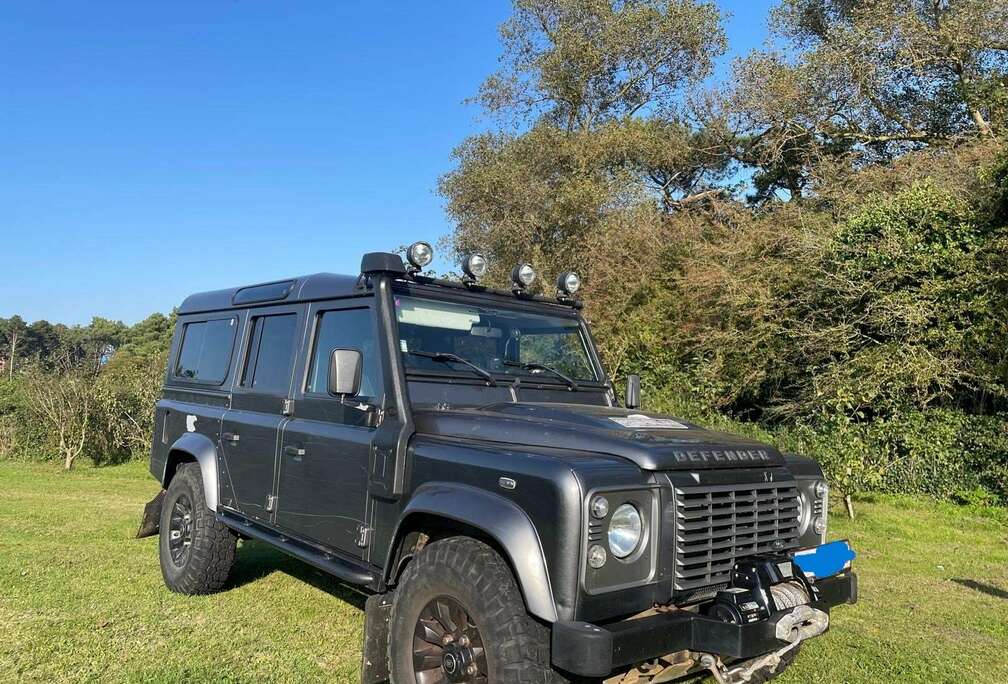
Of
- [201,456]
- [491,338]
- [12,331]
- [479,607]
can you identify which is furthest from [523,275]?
[12,331]

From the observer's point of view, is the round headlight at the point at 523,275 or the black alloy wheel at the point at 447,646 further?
the round headlight at the point at 523,275

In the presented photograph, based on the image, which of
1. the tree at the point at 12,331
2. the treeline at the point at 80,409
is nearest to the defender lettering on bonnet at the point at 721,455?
the treeline at the point at 80,409

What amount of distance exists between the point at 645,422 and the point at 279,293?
2.70 meters

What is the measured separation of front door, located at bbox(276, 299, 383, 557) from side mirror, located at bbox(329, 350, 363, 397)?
0.48 ft

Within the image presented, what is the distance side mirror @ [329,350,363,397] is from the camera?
12.6 feet

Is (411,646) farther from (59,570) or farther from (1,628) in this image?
(59,570)

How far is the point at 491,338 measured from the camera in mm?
4531

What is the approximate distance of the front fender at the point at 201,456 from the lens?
207 inches

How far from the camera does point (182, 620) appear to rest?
4953 millimetres

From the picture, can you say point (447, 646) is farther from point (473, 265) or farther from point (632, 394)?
point (632, 394)

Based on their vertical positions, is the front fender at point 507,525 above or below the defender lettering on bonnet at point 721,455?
below

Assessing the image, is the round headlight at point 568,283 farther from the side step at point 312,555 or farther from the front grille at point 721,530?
the side step at point 312,555

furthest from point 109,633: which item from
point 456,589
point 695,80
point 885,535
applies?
point 695,80

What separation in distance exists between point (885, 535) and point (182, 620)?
7.03 m
